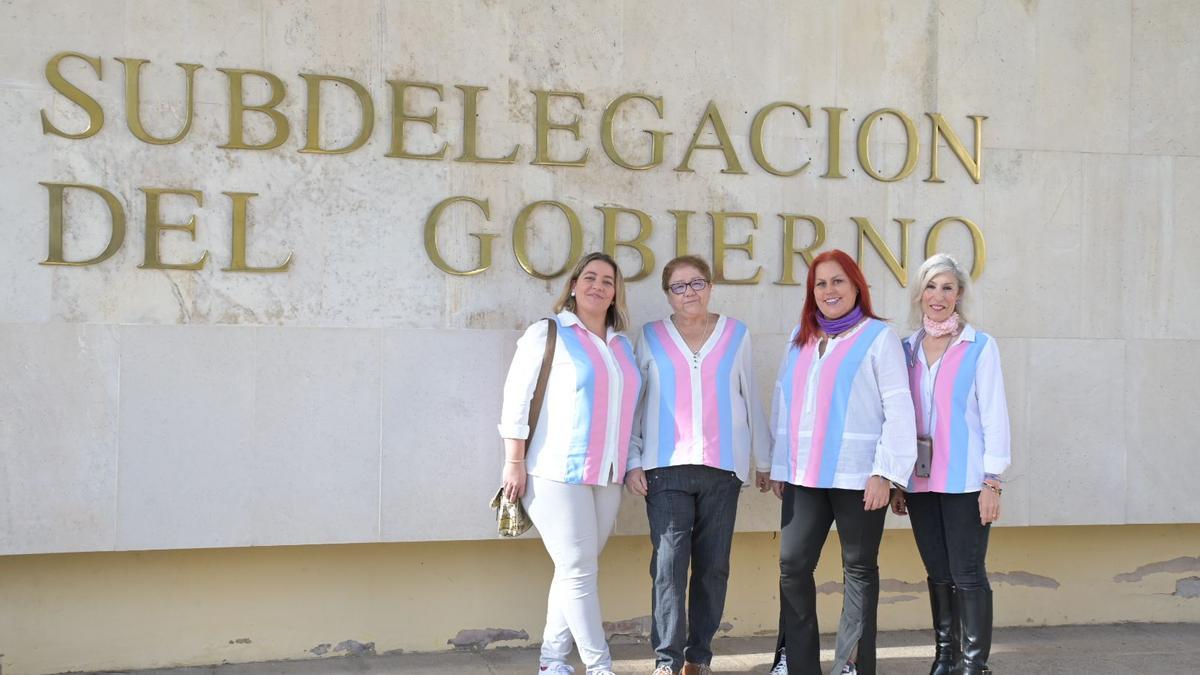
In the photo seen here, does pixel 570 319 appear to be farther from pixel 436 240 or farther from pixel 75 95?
pixel 75 95

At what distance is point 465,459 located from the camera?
5070mm

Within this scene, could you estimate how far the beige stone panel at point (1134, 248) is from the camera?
18.7 feet

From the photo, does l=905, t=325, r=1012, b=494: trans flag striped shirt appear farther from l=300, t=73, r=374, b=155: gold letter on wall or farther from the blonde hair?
l=300, t=73, r=374, b=155: gold letter on wall

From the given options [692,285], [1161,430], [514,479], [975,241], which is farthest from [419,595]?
[1161,430]

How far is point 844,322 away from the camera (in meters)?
4.46

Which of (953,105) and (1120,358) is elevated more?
(953,105)

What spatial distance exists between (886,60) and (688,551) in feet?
8.40

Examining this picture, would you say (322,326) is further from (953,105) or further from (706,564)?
(953,105)

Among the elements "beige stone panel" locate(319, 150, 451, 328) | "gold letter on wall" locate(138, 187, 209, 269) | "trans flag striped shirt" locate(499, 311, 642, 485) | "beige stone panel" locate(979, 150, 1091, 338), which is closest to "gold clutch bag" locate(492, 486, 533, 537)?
"trans flag striped shirt" locate(499, 311, 642, 485)

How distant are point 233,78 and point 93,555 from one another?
2059mm

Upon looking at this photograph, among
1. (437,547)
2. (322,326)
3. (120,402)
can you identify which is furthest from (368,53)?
(437,547)

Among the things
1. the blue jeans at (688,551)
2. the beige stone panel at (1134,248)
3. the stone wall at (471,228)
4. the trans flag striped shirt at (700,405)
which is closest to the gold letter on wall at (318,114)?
the stone wall at (471,228)

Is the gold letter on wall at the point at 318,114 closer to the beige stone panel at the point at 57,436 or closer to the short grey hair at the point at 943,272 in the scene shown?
the beige stone panel at the point at 57,436

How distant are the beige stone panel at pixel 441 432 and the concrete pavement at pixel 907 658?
56 cm
